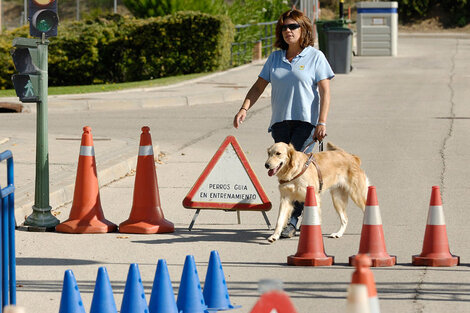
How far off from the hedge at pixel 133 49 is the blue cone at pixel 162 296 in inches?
793

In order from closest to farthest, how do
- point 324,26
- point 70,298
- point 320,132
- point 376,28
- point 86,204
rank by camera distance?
1. point 70,298
2. point 320,132
3. point 86,204
4. point 324,26
5. point 376,28

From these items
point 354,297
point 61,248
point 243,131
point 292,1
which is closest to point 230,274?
point 61,248

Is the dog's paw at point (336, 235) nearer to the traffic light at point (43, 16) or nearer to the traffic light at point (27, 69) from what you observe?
the traffic light at point (27, 69)

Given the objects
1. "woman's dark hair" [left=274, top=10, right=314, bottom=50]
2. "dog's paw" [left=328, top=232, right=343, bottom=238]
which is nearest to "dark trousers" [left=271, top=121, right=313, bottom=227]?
"dog's paw" [left=328, top=232, right=343, bottom=238]

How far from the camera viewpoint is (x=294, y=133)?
8.91 metres

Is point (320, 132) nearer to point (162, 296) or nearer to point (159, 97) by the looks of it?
point (162, 296)

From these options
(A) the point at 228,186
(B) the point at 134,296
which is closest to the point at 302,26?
(A) the point at 228,186

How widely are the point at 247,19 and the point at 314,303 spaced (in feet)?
85.7

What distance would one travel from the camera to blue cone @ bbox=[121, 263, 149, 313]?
19.6 feet

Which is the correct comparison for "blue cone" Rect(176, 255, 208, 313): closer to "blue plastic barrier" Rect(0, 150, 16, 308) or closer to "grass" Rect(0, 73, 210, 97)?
"blue plastic barrier" Rect(0, 150, 16, 308)

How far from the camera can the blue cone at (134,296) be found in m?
5.96

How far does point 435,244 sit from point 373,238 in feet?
1.50

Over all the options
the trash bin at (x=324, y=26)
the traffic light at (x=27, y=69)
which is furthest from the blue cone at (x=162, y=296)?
the trash bin at (x=324, y=26)

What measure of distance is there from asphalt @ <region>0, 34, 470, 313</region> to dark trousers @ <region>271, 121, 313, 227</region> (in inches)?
14.0
